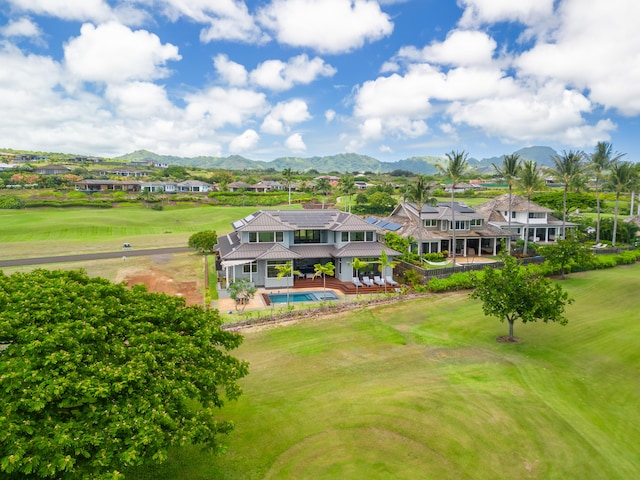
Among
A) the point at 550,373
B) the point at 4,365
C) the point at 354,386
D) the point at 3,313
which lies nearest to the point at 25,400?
the point at 4,365

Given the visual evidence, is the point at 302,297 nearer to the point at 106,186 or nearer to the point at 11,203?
the point at 11,203

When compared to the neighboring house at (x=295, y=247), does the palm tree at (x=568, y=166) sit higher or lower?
higher

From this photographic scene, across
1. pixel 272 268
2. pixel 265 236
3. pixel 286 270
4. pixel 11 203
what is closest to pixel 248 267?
pixel 272 268

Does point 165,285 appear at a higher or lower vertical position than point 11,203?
lower

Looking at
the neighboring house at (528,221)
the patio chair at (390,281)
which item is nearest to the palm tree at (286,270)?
the patio chair at (390,281)

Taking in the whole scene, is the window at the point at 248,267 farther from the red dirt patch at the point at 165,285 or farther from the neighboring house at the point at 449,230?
the neighboring house at the point at 449,230
